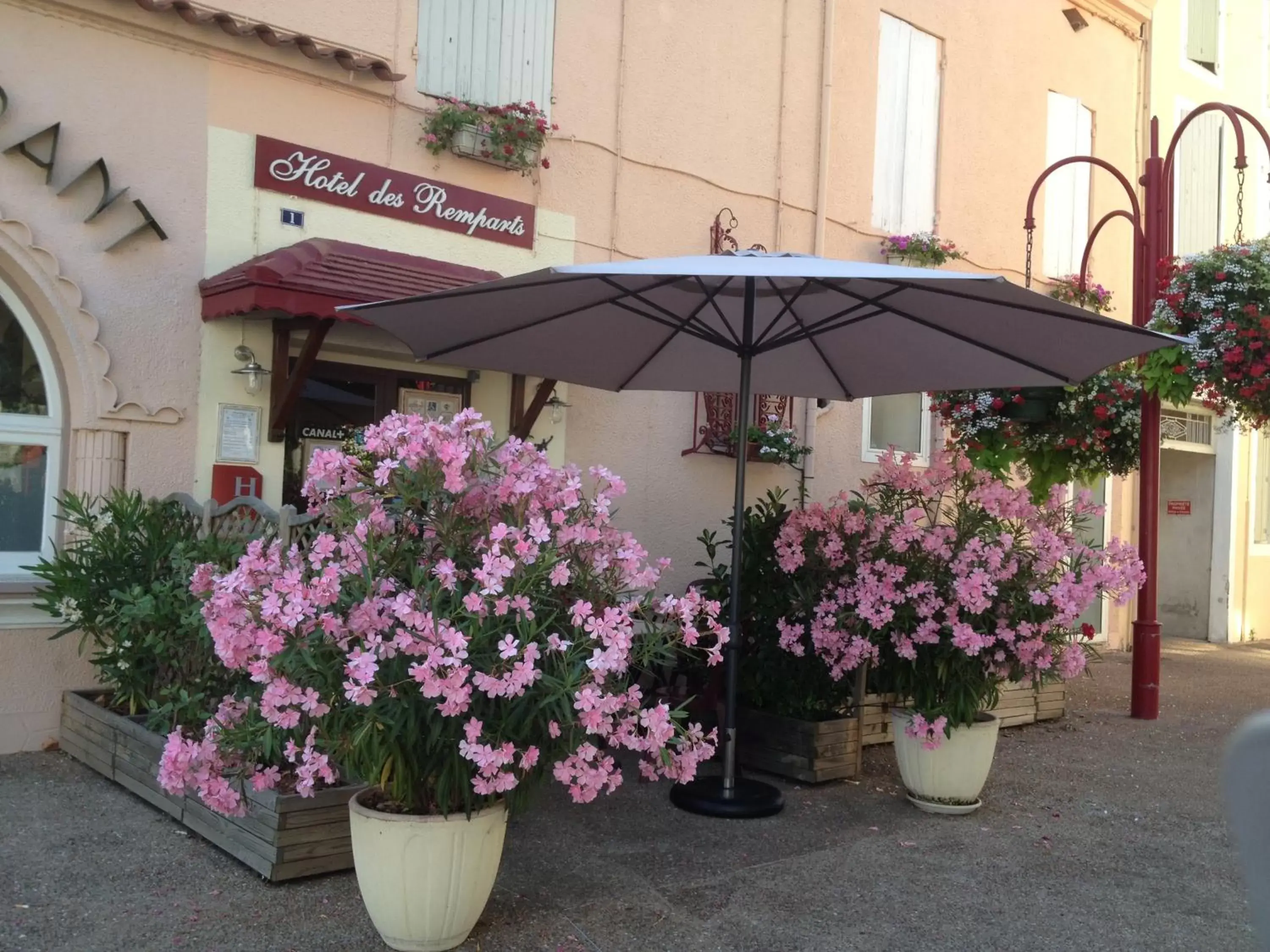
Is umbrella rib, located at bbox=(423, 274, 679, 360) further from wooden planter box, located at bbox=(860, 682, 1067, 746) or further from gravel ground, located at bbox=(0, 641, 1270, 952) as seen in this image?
wooden planter box, located at bbox=(860, 682, 1067, 746)

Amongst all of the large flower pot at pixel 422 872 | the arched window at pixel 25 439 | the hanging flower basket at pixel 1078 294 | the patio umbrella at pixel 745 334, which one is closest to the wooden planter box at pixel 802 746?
the patio umbrella at pixel 745 334

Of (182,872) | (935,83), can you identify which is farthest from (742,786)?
(935,83)

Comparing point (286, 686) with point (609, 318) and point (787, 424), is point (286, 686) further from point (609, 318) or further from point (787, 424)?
point (787, 424)

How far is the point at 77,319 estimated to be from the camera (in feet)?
A: 18.4

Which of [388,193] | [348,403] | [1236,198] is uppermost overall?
[1236,198]

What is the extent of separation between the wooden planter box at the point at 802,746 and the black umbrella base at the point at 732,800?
42cm

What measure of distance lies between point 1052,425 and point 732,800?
369cm

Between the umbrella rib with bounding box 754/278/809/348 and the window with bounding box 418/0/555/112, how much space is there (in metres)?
2.84

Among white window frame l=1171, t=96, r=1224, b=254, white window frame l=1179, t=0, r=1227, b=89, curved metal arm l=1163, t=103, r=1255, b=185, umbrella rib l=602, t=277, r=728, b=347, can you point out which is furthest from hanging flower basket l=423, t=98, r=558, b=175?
white window frame l=1179, t=0, r=1227, b=89

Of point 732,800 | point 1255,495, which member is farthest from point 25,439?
point 1255,495

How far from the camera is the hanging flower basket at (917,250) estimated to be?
9.66m

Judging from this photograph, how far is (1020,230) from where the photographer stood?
11.0 meters

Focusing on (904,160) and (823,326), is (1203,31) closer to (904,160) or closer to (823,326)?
(904,160)

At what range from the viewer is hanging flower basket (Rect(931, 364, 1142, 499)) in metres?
7.32
